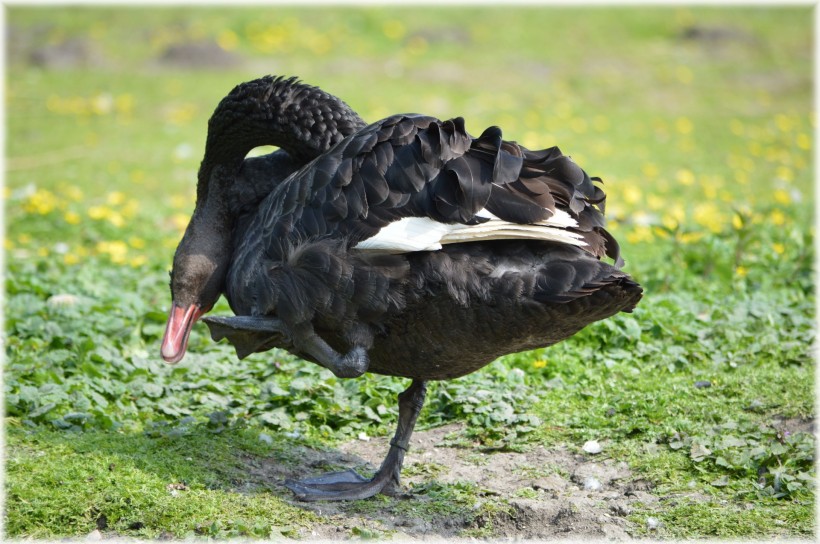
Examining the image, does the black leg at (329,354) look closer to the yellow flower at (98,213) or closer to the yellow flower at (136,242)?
the yellow flower at (136,242)

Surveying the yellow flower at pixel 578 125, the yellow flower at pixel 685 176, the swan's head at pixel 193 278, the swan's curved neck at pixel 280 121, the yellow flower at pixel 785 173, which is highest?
the yellow flower at pixel 578 125

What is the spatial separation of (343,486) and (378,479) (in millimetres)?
129

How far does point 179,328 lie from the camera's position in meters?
3.78

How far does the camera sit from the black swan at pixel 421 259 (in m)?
2.96

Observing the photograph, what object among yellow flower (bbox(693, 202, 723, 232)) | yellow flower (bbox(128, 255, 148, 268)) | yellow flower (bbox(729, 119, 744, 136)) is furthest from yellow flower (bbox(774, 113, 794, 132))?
yellow flower (bbox(128, 255, 148, 268))

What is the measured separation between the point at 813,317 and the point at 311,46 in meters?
9.75

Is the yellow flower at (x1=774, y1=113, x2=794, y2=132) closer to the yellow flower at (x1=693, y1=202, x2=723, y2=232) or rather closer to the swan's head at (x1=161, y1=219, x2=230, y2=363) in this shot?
the yellow flower at (x1=693, y1=202, x2=723, y2=232)

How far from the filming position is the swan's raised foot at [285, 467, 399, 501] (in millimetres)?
3434

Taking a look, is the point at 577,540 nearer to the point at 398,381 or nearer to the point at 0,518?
the point at 398,381

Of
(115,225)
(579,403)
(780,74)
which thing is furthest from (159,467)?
(780,74)

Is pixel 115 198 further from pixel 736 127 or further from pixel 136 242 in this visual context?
pixel 736 127

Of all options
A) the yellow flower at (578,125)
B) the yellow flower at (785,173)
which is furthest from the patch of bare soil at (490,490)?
the yellow flower at (578,125)

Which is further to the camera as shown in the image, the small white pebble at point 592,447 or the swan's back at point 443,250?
the small white pebble at point 592,447

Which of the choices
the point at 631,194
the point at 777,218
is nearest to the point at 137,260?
the point at 631,194
